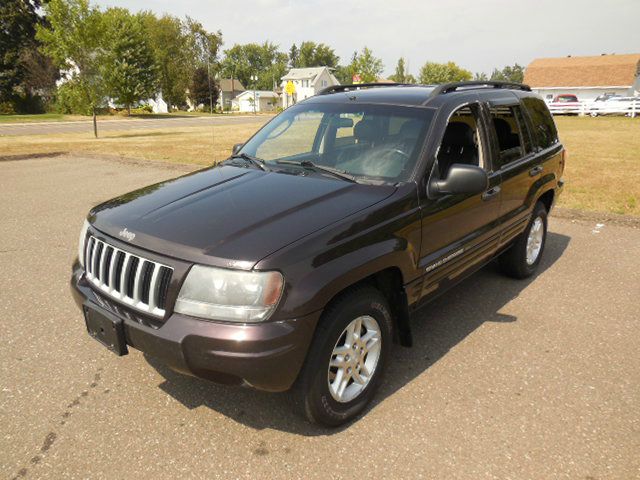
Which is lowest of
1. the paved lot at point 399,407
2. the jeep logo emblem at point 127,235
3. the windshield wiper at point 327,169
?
the paved lot at point 399,407

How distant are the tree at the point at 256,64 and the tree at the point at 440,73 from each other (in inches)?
1377

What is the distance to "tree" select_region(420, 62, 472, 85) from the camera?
108 metres

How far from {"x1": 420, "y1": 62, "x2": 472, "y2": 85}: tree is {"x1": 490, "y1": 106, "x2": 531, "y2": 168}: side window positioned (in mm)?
109028

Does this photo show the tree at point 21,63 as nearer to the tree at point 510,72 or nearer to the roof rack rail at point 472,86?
the roof rack rail at point 472,86

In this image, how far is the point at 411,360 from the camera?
3414 mm

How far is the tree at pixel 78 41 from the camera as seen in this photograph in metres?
19.2

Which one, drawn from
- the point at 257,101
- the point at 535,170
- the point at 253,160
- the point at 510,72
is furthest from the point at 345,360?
the point at 510,72

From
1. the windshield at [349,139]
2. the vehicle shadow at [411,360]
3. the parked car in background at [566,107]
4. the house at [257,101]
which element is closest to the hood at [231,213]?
the windshield at [349,139]

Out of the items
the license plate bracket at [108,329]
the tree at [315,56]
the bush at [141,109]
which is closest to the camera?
the license plate bracket at [108,329]

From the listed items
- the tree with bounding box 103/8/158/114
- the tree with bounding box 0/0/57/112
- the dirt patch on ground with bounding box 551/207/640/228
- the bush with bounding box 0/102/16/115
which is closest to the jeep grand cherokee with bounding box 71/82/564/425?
the dirt patch on ground with bounding box 551/207/640/228

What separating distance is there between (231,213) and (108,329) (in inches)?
35.3

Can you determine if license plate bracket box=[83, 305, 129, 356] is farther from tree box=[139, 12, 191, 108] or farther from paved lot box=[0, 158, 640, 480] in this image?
tree box=[139, 12, 191, 108]

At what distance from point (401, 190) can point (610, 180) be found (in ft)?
29.2

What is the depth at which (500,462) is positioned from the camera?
245 centimetres
